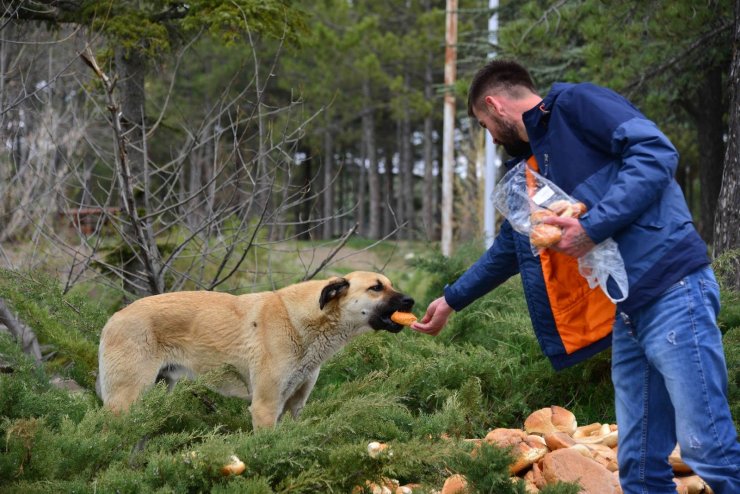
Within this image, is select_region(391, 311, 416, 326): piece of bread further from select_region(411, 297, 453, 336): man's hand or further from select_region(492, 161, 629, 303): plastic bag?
select_region(492, 161, 629, 303): plastic bag

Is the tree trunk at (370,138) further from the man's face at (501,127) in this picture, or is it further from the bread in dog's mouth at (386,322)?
the man's face at (501,127)

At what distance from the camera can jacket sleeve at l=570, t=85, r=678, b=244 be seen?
2.87 metres

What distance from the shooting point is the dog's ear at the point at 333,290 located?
502 centimetres

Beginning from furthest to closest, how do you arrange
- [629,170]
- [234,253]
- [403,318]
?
[234,253] → [403,318] → [629,170]

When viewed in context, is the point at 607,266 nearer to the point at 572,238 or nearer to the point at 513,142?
the point at 572,238

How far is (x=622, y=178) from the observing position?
114 inches

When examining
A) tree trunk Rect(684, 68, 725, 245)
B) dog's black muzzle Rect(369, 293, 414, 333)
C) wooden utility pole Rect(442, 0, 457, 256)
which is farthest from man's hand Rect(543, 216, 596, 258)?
wooden utility pole Rect(442, 0, 457, 256)

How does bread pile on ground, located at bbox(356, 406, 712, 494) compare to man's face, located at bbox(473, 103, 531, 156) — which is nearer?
man's face, located at bbox(473, 103, 531, 156)

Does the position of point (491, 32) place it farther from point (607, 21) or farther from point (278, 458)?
point (278, 458)

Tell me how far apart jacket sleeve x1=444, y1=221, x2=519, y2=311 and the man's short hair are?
2.28 ft

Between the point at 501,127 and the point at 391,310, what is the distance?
193 centimetres

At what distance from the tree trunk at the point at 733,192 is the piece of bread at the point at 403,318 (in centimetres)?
341

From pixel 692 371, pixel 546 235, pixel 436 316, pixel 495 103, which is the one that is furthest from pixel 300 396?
pixel 692 371

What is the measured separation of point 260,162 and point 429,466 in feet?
10.5
